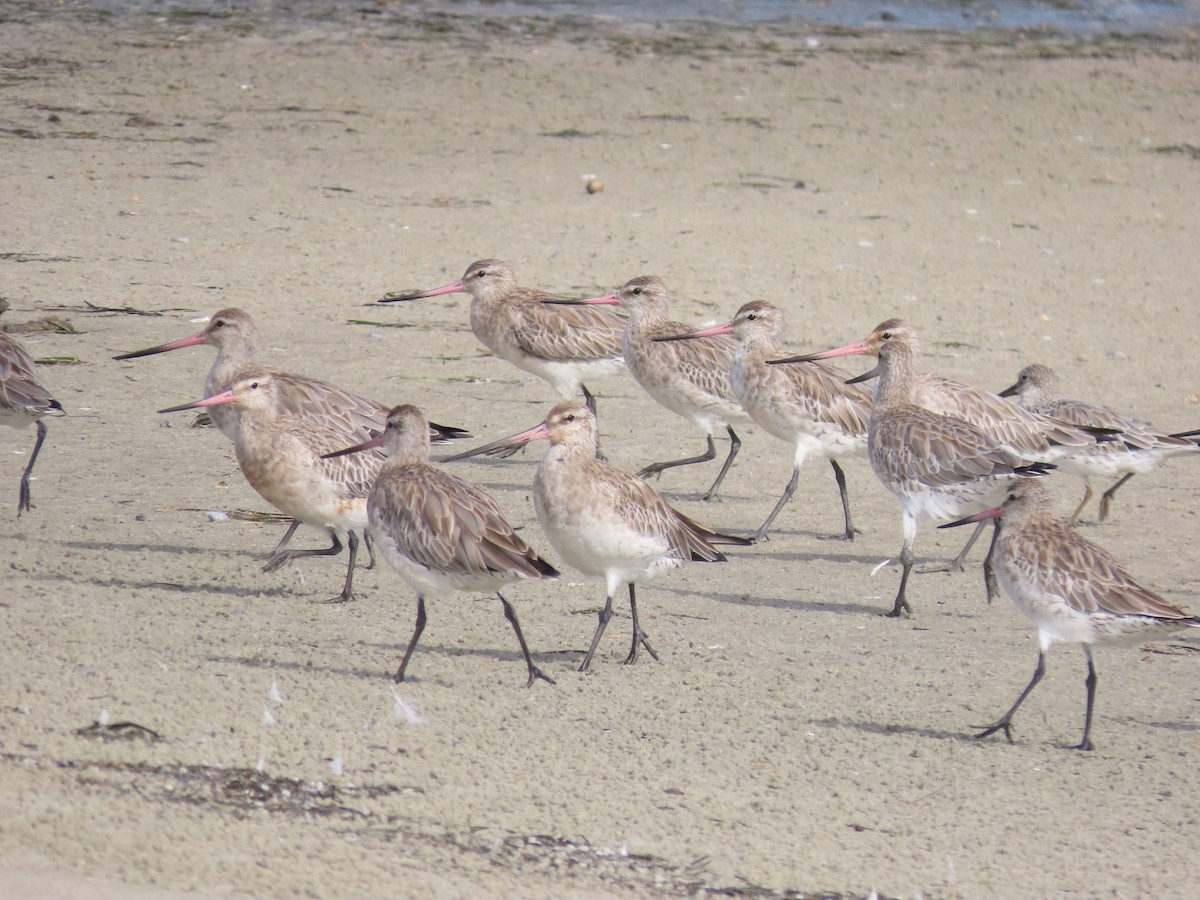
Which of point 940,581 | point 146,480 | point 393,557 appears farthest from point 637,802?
point 146,480

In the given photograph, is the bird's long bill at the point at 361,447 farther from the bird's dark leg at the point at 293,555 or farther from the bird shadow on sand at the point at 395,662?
the bird shadow on sand at the point at 395,662

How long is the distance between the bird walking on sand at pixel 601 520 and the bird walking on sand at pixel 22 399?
2.44 metres

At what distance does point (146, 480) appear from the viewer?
8.16m

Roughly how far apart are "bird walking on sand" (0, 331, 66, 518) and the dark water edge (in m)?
9.77

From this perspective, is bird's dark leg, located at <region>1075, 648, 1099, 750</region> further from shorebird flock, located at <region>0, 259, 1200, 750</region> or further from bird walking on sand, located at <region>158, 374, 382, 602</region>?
Result: bird walking on sand, located at <region>158, 374, 382, 602</region>

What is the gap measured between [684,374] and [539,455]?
0.94 m

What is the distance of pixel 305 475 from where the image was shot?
6.93 metres

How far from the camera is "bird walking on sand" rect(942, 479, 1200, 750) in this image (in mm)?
5836

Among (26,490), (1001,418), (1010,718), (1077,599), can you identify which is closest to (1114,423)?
(1001,418)

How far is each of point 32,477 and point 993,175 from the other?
904 centimetres

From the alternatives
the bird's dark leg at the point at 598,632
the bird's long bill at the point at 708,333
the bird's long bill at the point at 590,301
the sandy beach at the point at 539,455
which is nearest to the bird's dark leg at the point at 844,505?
the sandy beach at the point at 539,455

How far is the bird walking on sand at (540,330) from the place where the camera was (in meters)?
9.86

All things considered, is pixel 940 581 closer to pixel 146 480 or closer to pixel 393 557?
pixel 393 557

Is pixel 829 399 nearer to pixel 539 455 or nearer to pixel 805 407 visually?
pixel 805 407
